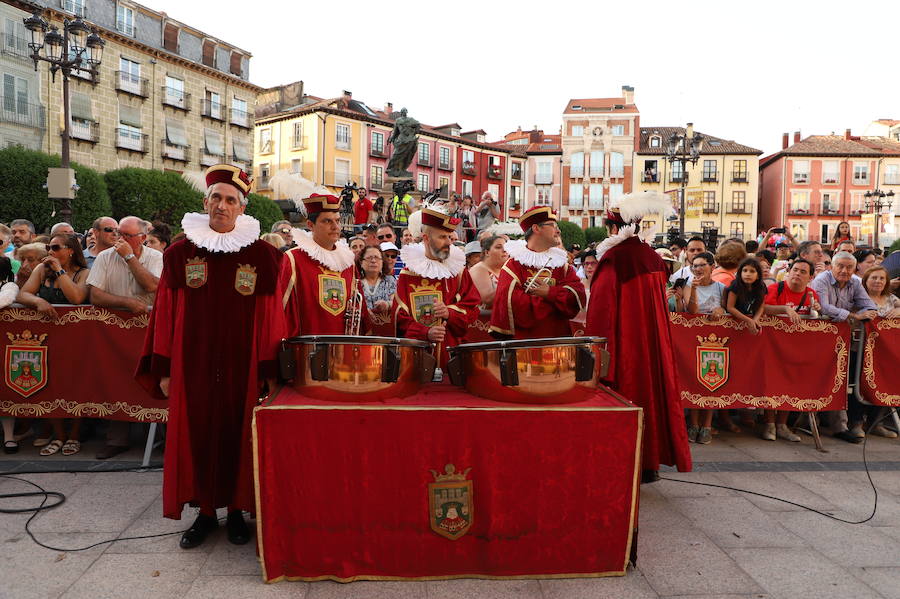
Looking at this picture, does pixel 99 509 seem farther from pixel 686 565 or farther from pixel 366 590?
pixel 686 565

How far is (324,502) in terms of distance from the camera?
3248 millimetres

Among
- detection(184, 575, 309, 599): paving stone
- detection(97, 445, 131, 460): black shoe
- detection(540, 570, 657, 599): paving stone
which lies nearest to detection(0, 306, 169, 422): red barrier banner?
detection(97, 445, 131, 460): black shoe

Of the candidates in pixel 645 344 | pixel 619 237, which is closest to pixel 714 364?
pixel 645 344

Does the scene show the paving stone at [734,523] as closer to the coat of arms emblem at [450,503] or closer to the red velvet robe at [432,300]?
the coat of arms emblem at [450,503]

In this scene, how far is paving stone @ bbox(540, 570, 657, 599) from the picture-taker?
3135 mm

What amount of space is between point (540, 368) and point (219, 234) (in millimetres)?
2037

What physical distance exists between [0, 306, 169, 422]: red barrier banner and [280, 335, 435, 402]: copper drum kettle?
2882 millimetres

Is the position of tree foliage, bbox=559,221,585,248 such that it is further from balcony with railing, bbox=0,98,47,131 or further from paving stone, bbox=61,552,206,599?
paving stone, bbox=61,552,206,599

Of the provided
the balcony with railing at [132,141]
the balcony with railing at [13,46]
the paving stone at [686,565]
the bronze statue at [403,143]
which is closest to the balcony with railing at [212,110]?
the balcony with railing at [132,141]

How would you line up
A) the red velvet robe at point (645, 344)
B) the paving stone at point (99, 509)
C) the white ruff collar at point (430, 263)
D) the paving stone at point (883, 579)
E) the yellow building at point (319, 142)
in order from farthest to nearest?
the yellow building at point (319, 142), the white ruff collar at point (430, 263), the red velvet robe at point (645, 344), the paving stone at point (99, 509), the paving stone at point (883, 579)

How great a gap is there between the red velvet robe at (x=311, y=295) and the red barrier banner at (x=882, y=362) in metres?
5.46

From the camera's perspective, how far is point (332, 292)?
433 centimetres

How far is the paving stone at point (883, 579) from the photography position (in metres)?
3.21

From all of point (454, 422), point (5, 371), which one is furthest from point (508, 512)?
point (5, 371)
